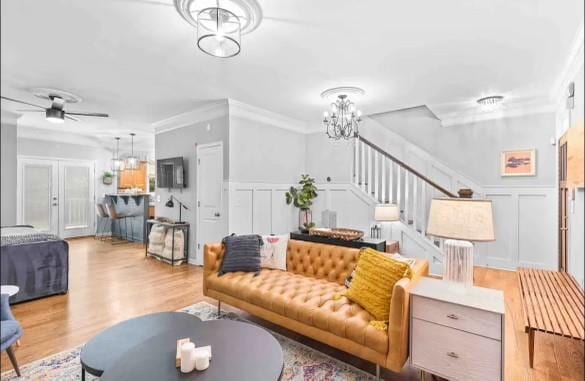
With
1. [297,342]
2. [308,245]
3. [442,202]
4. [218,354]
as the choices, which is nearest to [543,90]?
[442,202]

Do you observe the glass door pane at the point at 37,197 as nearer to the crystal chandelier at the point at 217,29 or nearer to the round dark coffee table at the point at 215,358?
the round dark coffee table at the point at 215,358

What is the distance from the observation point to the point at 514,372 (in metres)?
2.08

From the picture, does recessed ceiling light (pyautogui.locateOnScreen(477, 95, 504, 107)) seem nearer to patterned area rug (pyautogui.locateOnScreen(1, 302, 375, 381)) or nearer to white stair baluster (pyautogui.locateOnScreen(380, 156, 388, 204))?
white stair baluster (pyautogui.locateOnScreen(380, 156, 388, 204))

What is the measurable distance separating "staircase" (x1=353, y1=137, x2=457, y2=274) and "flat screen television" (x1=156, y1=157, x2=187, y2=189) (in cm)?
309

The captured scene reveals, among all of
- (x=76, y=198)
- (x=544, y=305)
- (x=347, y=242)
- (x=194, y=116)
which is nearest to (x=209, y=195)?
(x=194, y=116)

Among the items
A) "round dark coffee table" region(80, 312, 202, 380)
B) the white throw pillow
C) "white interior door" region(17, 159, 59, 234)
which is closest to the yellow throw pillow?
the white throw pillow

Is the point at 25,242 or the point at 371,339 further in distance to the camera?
the point at 371,339

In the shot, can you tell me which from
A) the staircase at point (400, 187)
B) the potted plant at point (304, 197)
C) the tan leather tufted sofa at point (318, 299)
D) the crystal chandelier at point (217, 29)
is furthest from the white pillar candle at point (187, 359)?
the staircase at point (400, 187)

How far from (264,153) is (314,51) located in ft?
8.04

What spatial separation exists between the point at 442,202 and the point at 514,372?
1.39 m

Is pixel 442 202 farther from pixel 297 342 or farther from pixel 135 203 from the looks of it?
pixel 135 203

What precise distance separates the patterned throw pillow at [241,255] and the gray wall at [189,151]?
159 centimetres

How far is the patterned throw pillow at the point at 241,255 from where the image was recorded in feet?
9.55

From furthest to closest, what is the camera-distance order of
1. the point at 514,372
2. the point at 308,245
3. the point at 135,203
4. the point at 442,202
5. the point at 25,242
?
1. the point at 135,203
2. the point at 308,245
3. the point at 514,372
4. the point at 442,202
5. the point at 25,242
